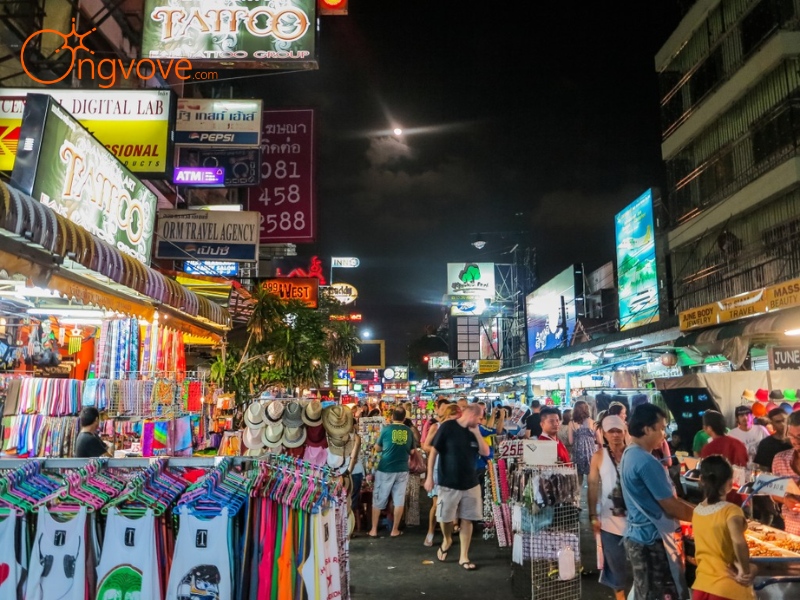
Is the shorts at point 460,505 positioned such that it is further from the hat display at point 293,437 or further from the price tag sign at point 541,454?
the hat display at point 293,437

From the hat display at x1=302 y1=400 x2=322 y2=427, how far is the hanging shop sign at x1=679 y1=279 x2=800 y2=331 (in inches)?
283

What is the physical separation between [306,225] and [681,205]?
19115 millimetres

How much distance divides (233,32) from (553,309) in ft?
113

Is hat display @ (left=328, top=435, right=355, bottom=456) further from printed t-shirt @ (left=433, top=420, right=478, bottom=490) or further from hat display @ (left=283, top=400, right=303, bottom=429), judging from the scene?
printed t-shirt @ (left=433, top=420, right=478, bottom=490)

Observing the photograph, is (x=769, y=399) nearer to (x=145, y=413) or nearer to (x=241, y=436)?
(x=241, y=436)

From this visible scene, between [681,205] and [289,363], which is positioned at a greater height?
[681,205]

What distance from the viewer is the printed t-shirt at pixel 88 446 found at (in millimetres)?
6487

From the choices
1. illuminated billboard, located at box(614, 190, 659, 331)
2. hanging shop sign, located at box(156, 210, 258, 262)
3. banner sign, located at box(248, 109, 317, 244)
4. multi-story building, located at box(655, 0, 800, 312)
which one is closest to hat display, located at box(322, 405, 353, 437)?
hanging shop sign, located at box(156, 210, 258, 262)

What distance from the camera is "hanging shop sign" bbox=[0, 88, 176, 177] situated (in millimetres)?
8977

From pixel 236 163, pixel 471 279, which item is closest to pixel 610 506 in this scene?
pixel 236 163

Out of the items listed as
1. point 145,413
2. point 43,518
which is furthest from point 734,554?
point 145,413

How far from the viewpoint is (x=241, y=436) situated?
30.2ft

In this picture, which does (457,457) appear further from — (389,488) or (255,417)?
(255,417)

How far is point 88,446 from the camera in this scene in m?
6.54
